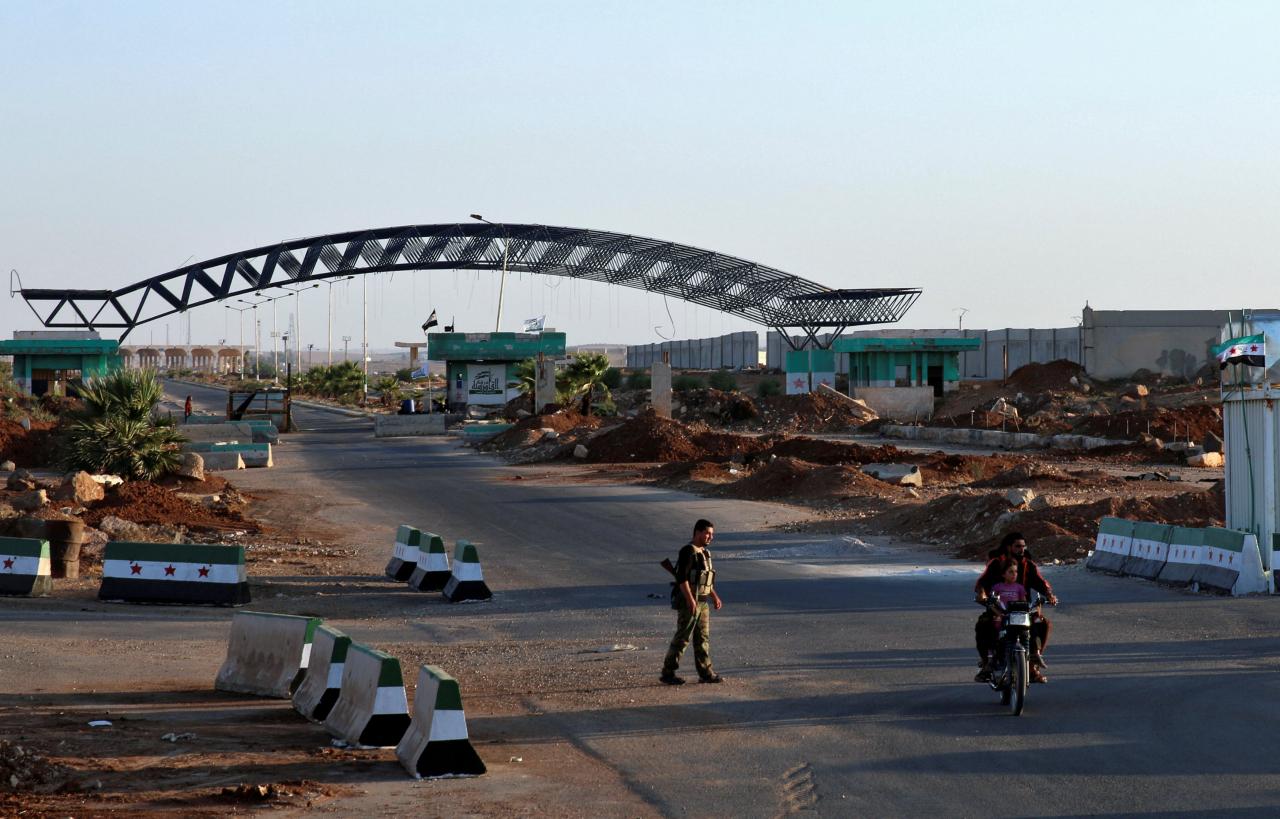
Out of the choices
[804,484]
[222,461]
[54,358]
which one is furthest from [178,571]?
[54,358]

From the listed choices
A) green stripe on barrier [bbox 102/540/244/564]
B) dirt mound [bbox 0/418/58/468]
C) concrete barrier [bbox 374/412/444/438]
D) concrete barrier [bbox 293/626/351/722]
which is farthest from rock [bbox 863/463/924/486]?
concrete barrier [bbox 374/412/444/438]

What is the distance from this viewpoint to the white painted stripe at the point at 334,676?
1024cm

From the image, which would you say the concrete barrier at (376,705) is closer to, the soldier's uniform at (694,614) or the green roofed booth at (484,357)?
the soldier's uniform at (694,614)

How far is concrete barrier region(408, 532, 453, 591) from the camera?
60.7ft

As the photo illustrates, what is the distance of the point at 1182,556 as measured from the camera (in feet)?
57.0

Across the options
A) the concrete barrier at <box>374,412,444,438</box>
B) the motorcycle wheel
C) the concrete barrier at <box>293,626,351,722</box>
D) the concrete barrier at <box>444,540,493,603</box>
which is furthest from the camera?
the concrete barrier at <box>374,412,444,438</box>

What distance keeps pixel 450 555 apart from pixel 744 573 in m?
5.00

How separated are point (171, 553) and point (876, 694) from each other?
10052 mm

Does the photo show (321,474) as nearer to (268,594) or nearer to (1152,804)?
(268,594)

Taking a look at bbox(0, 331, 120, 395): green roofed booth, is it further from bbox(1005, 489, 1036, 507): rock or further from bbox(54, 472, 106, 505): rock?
bbox(1005, 489, 1036, 507): rock

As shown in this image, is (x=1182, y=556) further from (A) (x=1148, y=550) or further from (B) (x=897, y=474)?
(B) (x=897, y=474)

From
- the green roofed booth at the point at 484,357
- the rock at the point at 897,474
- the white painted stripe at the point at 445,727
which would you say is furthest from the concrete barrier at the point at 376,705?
the green roofed booth at the point at 484,357

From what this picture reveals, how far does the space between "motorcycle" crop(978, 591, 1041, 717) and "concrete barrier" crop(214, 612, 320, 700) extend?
5190 millimetres

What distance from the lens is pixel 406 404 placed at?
68312mm
